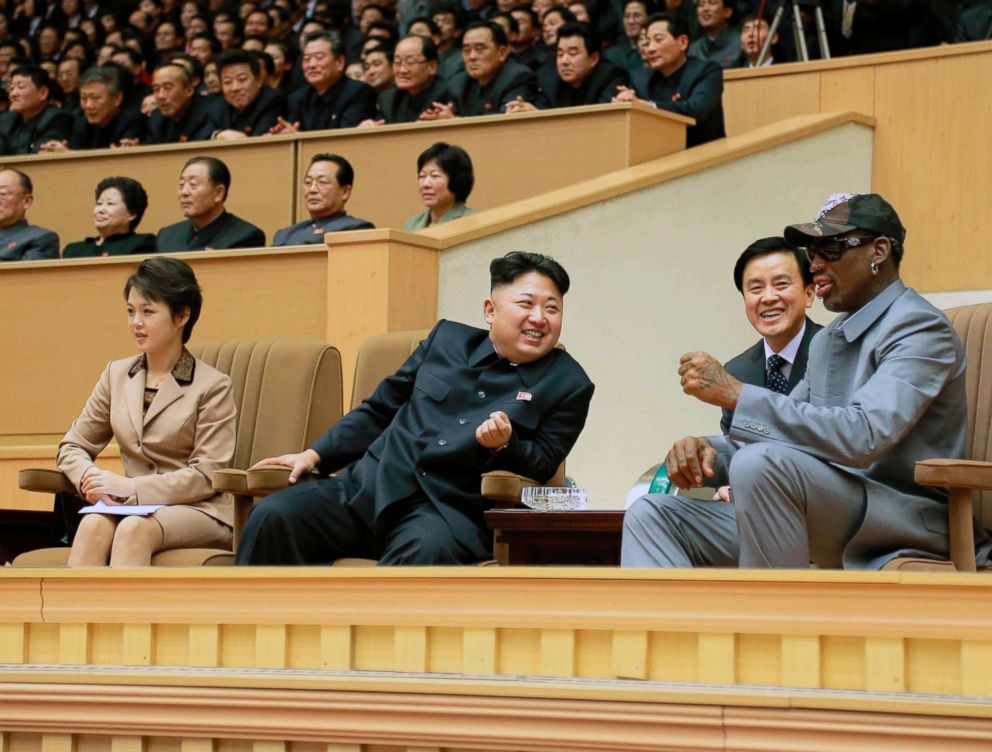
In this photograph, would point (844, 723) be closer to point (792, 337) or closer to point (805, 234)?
point (805, 234)

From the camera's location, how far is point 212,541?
3266 mm

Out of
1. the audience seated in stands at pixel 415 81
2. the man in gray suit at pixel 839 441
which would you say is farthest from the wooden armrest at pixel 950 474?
the audience seated in stands at pixel 415 81

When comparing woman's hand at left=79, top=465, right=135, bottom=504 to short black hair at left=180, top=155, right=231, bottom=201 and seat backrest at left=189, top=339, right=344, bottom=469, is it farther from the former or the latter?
short black hair at left=180, top=155, right=231, bottom=201

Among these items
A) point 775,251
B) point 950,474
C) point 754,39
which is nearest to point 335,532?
point 775,251

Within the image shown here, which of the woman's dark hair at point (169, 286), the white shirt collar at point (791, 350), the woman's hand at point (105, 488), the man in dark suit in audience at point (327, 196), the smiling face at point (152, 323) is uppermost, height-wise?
the man in dark suit in audience at point (327, 196)

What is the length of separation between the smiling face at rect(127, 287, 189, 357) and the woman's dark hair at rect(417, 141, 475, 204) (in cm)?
176

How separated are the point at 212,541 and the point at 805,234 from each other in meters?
1.39

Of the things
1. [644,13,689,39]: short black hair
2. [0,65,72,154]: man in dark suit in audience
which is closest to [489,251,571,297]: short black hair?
[644,13,689,39]: short black hair

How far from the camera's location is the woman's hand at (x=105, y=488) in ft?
10.7

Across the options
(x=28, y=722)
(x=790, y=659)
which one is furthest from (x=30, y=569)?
(x=790, y=659)

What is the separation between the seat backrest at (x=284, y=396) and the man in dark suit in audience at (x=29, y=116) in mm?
3855

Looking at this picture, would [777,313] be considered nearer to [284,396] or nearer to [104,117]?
[284,396]

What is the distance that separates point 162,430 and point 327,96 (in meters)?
3.40

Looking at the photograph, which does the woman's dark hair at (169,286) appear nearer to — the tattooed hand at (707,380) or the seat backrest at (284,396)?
the seat backrest at (284,396)
